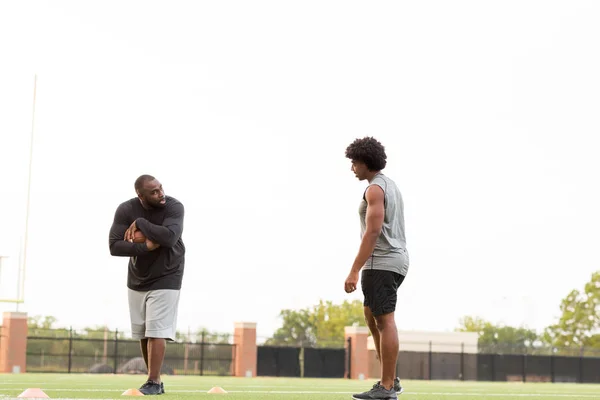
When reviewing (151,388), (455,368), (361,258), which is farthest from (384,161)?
(455,368)

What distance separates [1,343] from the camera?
3553 cm

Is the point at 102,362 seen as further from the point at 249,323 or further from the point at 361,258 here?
the point at 361,258

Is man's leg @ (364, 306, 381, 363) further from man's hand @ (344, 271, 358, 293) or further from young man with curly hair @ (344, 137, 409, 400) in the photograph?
man's hand @ (344, 271, 358, 293)

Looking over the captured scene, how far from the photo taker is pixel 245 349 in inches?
1598

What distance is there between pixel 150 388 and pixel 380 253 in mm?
2657

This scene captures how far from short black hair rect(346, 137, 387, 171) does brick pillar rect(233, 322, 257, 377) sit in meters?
33.0

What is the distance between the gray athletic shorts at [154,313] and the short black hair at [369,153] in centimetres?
220

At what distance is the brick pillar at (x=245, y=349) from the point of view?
40188 millimetres

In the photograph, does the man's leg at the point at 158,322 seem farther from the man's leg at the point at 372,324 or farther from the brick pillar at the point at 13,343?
the brick pillar at the point at 13,343

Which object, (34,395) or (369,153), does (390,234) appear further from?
(34,395)

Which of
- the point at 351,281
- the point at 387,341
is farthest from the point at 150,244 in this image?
the point at 387,341

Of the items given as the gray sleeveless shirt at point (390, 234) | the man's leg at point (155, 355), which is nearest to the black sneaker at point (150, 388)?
the man's leg at point (155, 355)

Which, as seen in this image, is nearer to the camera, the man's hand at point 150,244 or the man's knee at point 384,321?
the man's knee at point 384,321

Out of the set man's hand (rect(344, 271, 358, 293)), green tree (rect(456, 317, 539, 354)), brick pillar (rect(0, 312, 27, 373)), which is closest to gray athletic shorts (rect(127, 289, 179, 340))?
man's hand (rect(344, 271, 358, 293))
